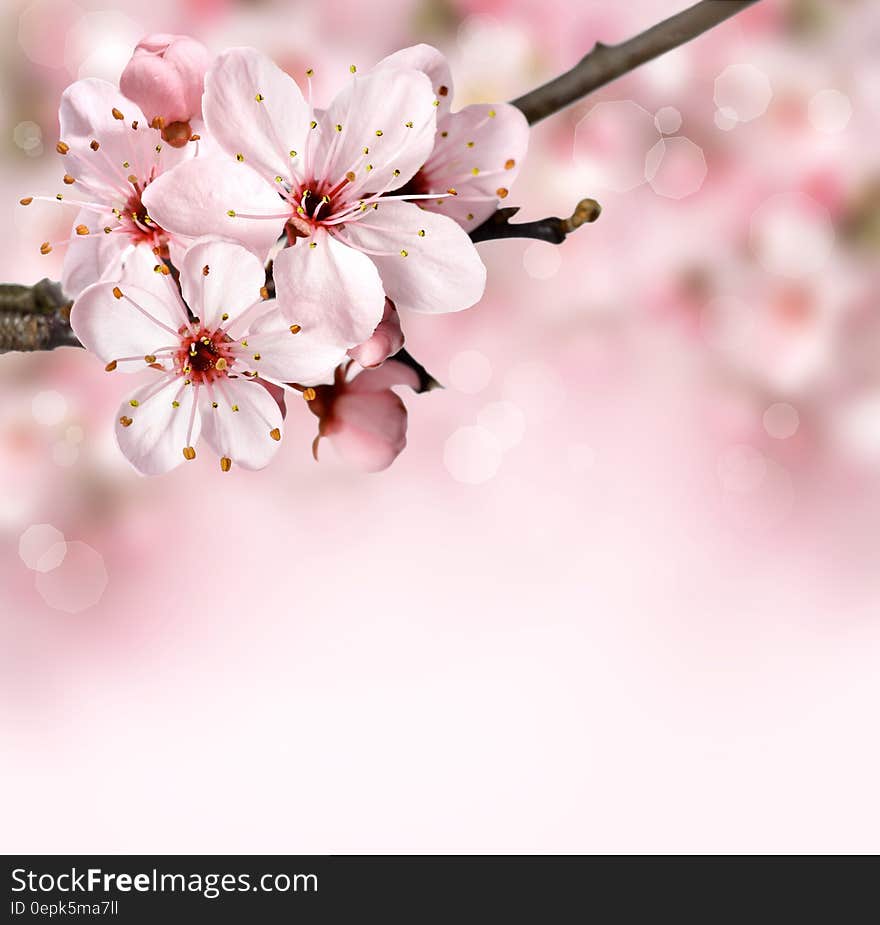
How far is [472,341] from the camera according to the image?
3.00 ft

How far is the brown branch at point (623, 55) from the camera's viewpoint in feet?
1.48

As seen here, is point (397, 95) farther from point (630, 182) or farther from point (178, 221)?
point (630, 182)

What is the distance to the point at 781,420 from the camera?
938 mm

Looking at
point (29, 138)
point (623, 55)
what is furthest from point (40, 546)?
point (623, 55)

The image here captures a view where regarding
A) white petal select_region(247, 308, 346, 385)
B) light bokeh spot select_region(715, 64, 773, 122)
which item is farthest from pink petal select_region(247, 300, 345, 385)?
light bokeh spot select_region(715, 64, 773, 122)

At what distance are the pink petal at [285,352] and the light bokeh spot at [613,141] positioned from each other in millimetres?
551


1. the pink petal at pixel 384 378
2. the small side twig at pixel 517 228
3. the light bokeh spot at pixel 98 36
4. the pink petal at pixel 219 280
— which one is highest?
the light bokeh spot at pixel 98 36

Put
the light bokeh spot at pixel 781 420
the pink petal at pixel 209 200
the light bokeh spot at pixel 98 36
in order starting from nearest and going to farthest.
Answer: the pink petal at pixel 209 200, the light bokeh spot at pixel 98 36, the light bokeh spot at pixel 781 420

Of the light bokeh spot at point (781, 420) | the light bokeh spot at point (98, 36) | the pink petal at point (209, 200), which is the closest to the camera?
the pink petal at point (209, 200)

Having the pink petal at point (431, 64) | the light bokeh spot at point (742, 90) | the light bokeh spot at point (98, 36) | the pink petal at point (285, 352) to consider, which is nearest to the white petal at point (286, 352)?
the pink petal at point (285, 352)

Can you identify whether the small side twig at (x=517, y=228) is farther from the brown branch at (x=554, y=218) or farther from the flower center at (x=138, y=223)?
the flower center at (x=138, y=223)

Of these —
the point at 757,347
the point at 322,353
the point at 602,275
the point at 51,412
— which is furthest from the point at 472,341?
the point at 322,353

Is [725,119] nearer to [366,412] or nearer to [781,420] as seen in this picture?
[781,420]

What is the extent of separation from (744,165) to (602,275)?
160mm
